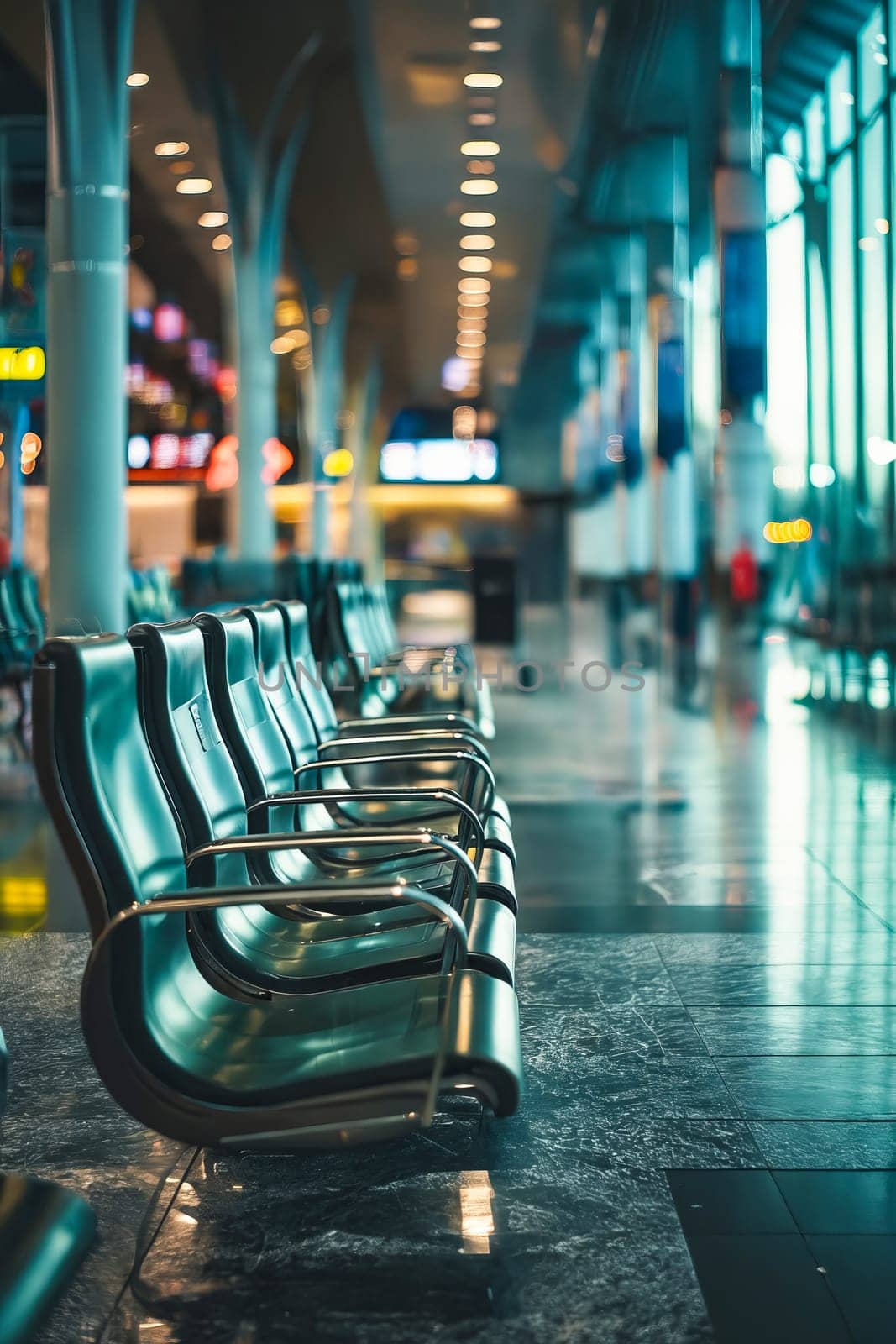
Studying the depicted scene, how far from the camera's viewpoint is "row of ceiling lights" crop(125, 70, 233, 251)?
12.9 meters

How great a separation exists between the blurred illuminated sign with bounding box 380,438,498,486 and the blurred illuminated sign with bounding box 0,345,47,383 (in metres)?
33.7

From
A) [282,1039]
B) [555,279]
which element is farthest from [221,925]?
[555,279]

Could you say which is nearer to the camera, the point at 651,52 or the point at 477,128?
the point at 651,52

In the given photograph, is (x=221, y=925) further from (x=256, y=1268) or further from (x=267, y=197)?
(x=267, y=197)

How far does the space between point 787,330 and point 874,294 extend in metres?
1.82

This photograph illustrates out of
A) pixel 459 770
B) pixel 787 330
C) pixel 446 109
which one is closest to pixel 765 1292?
pixel 459 770

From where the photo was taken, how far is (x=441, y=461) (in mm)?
41125

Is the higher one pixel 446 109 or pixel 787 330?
pixel 446 109

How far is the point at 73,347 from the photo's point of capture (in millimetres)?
6691

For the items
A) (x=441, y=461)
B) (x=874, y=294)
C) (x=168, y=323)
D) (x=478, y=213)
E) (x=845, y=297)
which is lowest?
(x=874, y=294)

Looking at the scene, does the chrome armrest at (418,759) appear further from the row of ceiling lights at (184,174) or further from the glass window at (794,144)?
the glass window at (794,144)

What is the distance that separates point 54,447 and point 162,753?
455 centimetres

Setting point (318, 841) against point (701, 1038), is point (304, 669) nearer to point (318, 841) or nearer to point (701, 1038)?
point (701, 1038)

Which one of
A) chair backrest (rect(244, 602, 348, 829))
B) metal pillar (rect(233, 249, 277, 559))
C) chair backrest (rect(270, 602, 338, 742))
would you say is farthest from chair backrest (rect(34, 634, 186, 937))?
metal pillar (rect(233, 249, 277, 559))
